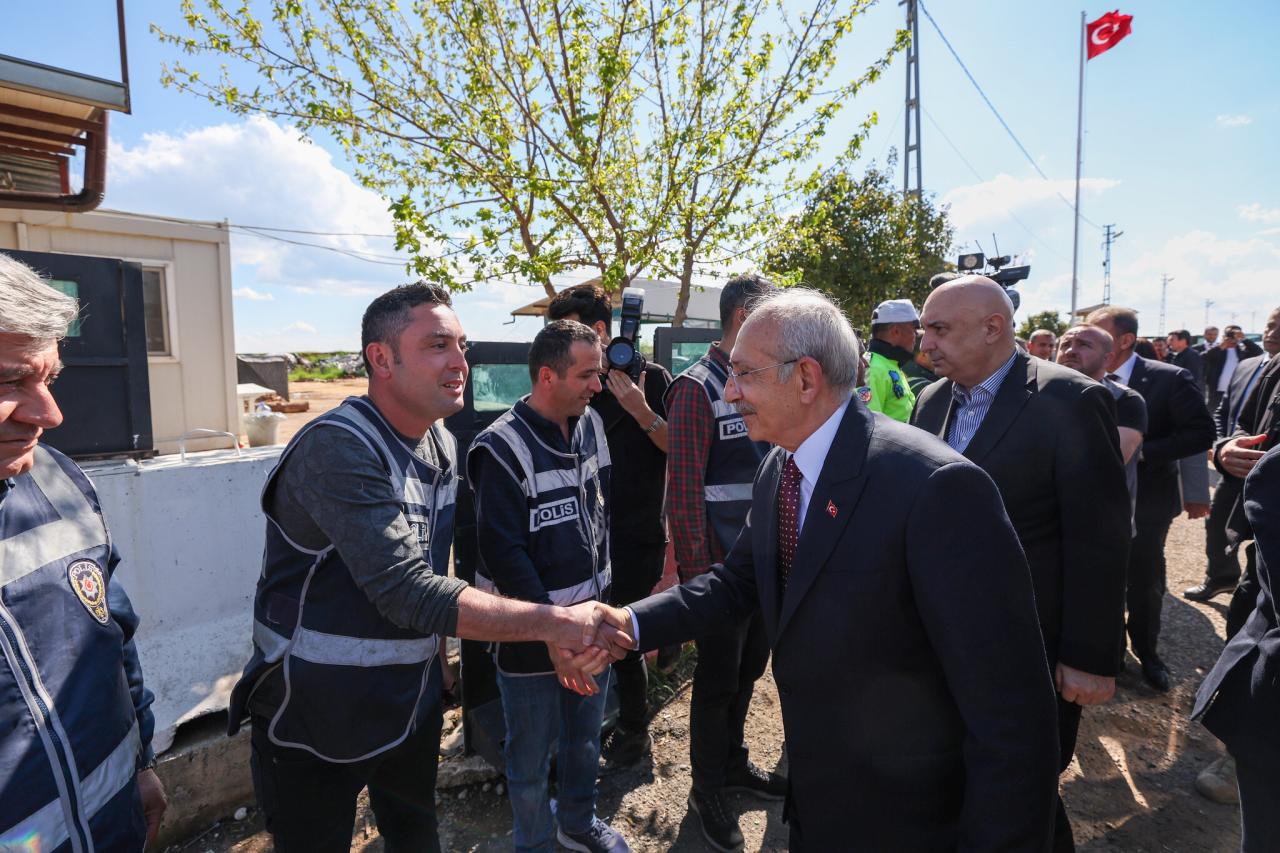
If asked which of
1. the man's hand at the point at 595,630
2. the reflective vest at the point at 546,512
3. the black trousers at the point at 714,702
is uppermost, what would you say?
the reflective vest at the point at 546,512

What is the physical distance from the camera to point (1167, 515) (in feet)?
14.1

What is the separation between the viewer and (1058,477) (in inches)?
88.7

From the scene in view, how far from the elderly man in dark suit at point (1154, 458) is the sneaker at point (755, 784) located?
2657 mm

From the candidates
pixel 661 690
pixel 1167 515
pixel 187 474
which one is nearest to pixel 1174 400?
pixel 1167 515

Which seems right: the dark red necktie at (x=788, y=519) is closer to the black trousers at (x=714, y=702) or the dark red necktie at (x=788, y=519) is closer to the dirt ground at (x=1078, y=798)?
the black trousers at (x=714, y=702)

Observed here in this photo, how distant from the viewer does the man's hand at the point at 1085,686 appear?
2.23 meters

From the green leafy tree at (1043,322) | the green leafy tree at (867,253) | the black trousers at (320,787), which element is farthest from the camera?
the green leafy tree at (1043,322)

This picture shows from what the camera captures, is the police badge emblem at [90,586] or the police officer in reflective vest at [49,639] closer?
the police officer in reflective vest at [49,639]

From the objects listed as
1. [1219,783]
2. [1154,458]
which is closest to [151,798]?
[1219,783]

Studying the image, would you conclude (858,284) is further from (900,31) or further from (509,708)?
(509,708)

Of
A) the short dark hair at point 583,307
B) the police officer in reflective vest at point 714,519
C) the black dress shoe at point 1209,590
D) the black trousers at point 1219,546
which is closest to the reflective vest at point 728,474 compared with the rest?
the police officer in reflective vest at point 714,519

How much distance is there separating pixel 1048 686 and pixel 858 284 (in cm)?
1218

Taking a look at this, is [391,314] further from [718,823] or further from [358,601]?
[718,823]

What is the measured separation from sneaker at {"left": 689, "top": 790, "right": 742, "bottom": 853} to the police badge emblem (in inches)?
92.5
